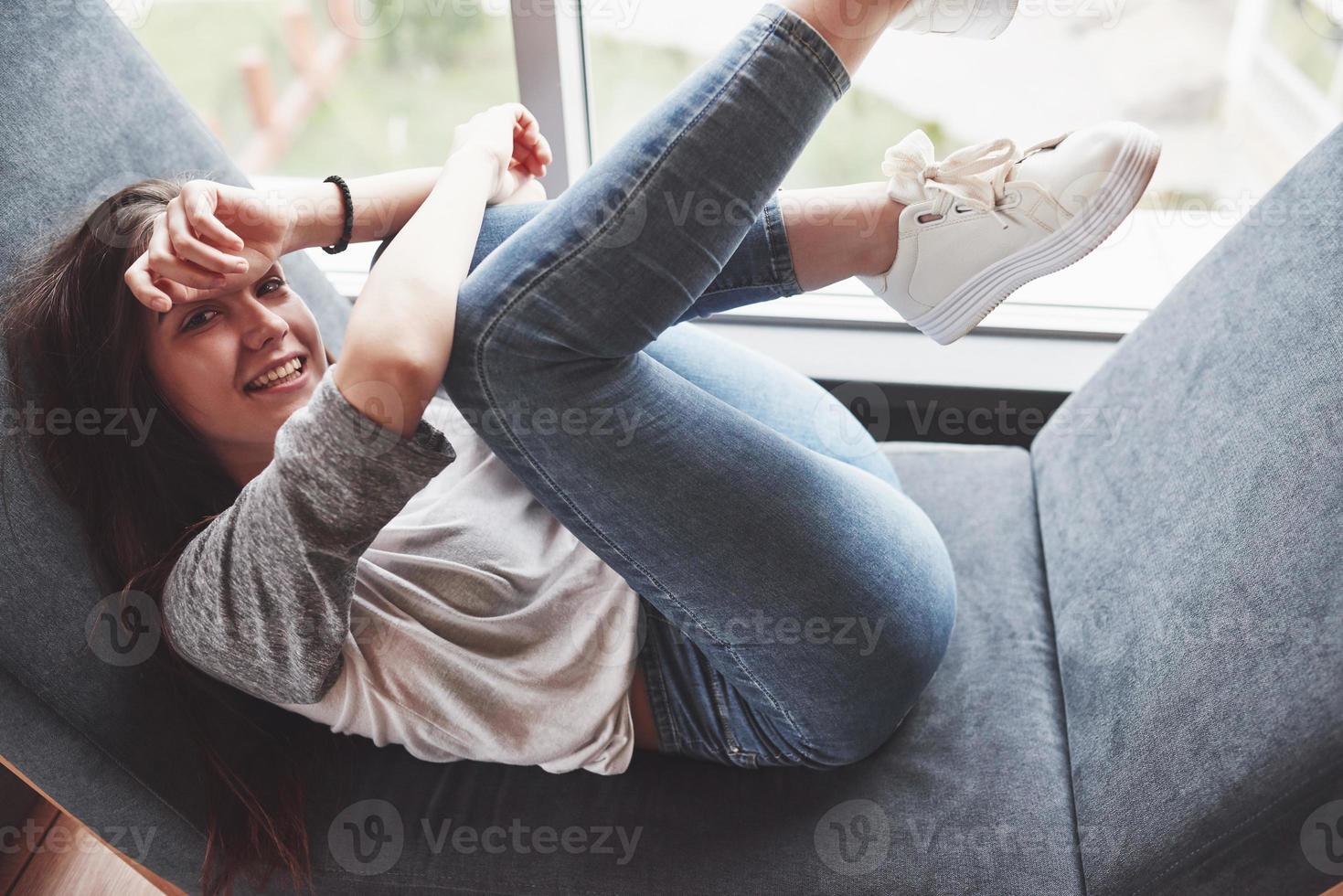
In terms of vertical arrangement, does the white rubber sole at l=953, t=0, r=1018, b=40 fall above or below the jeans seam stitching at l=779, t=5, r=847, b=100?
below

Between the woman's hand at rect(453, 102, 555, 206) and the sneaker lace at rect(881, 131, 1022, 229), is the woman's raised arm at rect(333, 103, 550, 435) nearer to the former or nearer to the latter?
the woman's hand at rect(453, 102, 555, 206)

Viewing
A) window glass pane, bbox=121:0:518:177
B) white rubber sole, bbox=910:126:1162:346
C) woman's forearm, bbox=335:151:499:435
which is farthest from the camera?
window glass pane, bbox=121:0:518:177

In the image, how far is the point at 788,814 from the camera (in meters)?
1.01

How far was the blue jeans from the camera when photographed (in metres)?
0.79

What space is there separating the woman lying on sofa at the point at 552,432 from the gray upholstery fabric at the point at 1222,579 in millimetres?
205

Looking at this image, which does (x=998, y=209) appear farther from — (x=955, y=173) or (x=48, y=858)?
(x=48, y=858)

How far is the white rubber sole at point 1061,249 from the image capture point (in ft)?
2.95

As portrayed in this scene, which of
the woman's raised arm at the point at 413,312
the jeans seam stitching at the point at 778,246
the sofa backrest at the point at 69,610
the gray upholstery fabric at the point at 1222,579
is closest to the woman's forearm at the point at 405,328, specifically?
the woman's raised arm at the point at 413,312

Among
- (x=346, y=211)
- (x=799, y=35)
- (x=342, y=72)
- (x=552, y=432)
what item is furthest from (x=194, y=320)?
(x=342, y=72)

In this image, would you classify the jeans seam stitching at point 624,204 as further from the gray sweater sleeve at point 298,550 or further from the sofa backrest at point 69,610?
the sofa backrest at point 69,610

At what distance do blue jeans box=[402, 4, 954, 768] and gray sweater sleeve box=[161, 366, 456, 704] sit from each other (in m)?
0.09

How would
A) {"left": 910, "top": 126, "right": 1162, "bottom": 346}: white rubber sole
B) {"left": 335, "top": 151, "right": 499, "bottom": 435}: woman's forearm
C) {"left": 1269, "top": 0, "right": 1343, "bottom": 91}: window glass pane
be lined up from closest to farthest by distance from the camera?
1. {"left": 335, "top": 151, "right": 499, "bottom": 435}: woman's forearm
2. {"left": 910, "top": 126, "right": 1162, "bottom": 346}: white rubber sole
3. {"left": 1269, "top": 0, "right": 1343, "bottom": 91}: window glass pane

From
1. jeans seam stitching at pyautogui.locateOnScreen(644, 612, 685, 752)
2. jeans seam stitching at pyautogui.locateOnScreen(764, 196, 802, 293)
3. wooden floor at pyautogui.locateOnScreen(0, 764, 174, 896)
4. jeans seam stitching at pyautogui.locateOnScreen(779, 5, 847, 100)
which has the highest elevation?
jeans seam stitching at pyautogui.locateOnScreen(779, 5, 847, 100)

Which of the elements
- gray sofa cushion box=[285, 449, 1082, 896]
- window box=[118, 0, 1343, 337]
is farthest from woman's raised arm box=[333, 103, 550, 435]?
window box=[118, 0, 1343, 337]
